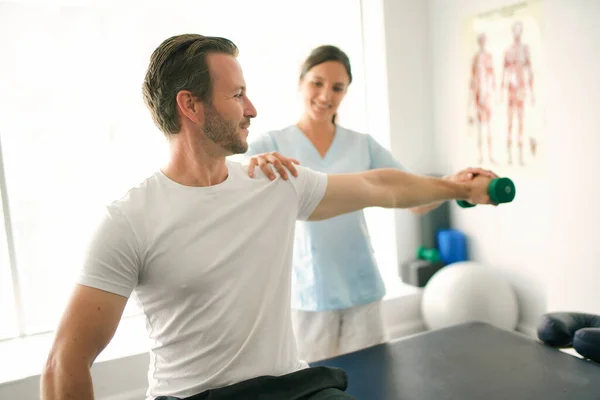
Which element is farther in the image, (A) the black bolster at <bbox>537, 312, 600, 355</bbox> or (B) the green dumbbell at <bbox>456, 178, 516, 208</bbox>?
(A) the black bolster at <bbox>537, 312, 600, 355</bbox>

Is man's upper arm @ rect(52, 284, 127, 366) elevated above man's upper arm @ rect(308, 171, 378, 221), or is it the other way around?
man's upper arm @ rect(308, 171, 378, 221)

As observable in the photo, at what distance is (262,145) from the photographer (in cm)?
200

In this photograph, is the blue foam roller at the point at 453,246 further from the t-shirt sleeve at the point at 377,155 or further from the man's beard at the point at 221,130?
the man's beard at the point at 221,130

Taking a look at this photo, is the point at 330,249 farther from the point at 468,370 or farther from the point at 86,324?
the point at 86,324

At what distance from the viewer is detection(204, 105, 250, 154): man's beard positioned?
1.32 m

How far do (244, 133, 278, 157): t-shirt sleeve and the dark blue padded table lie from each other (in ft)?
2.45

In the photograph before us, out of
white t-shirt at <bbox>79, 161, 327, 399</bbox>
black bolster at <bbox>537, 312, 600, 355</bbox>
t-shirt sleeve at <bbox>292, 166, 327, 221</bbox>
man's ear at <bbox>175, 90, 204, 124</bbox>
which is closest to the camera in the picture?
white t-shirt at <bbox>79, 161, 327, 399</bbox>

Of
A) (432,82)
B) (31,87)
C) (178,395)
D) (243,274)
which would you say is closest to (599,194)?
(432,82)

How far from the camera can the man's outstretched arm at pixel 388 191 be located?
5.12 feet

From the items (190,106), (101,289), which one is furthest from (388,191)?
(101,289)

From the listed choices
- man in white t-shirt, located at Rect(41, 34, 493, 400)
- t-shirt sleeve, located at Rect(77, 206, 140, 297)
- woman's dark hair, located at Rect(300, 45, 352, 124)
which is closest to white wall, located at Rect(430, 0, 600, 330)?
woman's dark hair, located at Rect(300, 45, 352, 124)

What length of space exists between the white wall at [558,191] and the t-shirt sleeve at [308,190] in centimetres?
161

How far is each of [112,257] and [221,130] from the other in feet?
1.30

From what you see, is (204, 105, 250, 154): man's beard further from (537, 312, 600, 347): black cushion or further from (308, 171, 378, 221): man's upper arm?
(537, 312, 600, 347): black cushion
